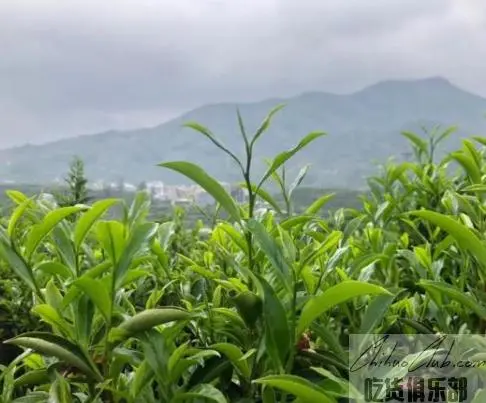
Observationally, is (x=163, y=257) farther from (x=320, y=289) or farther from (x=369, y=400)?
(x=369, y=400)

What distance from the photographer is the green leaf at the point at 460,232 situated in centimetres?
65

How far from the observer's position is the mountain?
101 meters

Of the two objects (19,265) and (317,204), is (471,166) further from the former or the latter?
(19,265)

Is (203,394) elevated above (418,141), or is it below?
below

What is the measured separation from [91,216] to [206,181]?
136 millimetres

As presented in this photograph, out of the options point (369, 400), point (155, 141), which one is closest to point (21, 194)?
point (369, 400)

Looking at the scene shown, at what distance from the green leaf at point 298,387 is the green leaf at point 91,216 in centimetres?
27

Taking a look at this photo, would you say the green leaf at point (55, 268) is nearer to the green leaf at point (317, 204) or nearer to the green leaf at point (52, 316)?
the green leaf at point (52, 316)

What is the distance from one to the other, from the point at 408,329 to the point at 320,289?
188mm

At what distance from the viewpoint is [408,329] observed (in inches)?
34.1

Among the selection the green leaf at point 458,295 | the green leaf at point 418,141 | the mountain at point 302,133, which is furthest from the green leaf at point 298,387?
the mountain at point 302,133

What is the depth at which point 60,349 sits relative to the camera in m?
0.61

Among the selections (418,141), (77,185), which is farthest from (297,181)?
(77,185)

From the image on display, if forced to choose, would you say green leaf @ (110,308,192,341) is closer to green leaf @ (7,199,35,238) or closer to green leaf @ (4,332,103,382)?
green leaf @ (4,332,103,382)
